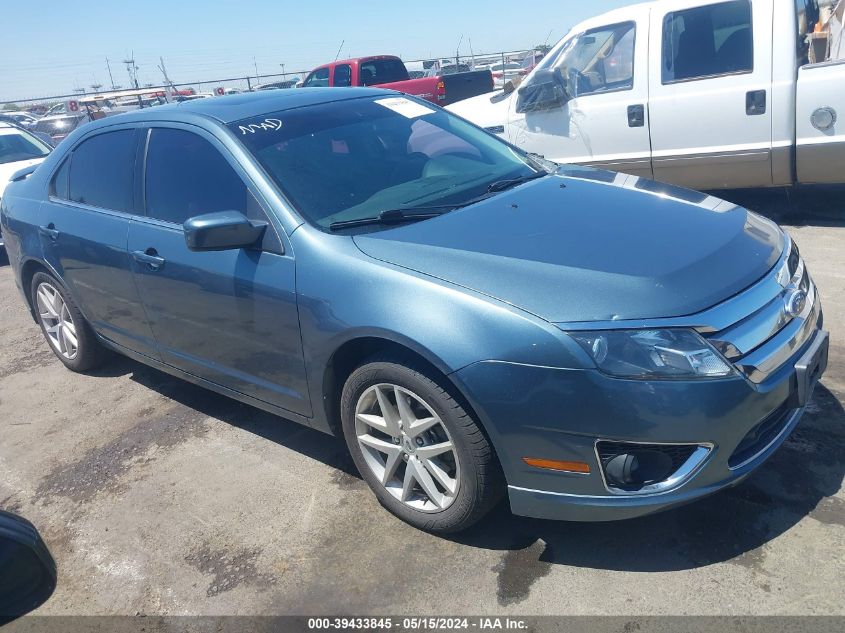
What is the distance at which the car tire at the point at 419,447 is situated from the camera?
256 cm

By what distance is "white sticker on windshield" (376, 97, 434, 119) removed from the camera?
394 centimetres

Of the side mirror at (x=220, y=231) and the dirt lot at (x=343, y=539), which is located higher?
the side mirror at (x=220, y=231)

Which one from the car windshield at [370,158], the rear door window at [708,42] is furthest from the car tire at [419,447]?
the rear door window at [708,42]

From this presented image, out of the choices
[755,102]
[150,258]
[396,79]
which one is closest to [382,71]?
[396,79]

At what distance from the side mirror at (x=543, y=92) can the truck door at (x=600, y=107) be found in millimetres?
48

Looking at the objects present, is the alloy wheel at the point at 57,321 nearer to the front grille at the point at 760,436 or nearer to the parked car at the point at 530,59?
the front grille at the point at 760,436

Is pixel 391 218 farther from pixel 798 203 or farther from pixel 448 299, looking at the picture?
pixel 798 203

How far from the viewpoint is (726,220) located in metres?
2.99

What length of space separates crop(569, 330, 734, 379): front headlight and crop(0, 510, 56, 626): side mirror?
5.19ft

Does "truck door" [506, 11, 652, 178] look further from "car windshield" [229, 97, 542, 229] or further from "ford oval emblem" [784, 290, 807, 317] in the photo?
"ford oval emblem" [784, 290, 807, 317]

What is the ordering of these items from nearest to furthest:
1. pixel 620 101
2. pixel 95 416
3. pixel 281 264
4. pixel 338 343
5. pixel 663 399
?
pixel 663 399 < pixel 338 343 < pixel 281 264 < pixel 95 416 < pixel 620 101

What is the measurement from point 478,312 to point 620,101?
4.73 metres

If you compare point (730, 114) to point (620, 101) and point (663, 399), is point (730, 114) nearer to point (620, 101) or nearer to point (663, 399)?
point (620, 101)

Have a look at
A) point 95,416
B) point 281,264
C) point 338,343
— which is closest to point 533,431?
point 338,343
